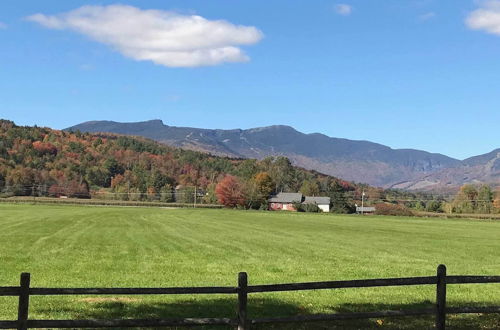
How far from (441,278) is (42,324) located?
22.0ft

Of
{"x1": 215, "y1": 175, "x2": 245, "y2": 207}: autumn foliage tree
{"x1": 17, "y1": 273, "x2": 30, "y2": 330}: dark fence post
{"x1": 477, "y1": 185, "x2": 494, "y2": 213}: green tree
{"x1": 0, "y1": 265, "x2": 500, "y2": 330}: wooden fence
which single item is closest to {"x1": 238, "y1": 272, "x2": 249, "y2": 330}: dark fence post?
{"x1": 0, "y1": 265, "x2": 500, "y2": 330}: wooden fence

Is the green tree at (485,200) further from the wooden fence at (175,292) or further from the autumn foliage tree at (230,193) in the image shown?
the wooden fence at (175,292)

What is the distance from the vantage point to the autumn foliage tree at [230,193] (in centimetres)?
17200

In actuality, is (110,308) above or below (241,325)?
below

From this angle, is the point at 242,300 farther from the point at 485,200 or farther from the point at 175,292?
the point at 485,200

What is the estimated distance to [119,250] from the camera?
30.3 m

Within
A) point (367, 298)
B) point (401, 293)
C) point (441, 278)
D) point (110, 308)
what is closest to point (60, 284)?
point (110, 308)

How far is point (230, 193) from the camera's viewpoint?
575 ft

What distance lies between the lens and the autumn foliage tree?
17200 cm

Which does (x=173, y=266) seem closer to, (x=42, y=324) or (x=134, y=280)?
(x=134, y=280)

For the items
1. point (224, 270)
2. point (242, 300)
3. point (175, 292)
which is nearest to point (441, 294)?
point (242, 300)

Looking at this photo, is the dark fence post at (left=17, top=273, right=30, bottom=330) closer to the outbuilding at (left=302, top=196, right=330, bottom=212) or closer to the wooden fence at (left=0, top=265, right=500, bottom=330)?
the wooden fence at (left=0, top=265, right=500, bottom=330)

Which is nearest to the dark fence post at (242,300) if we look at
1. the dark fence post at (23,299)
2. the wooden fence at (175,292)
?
the wooden fence at (175,292)

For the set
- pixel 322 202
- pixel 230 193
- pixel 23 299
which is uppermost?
pixel 23 299
